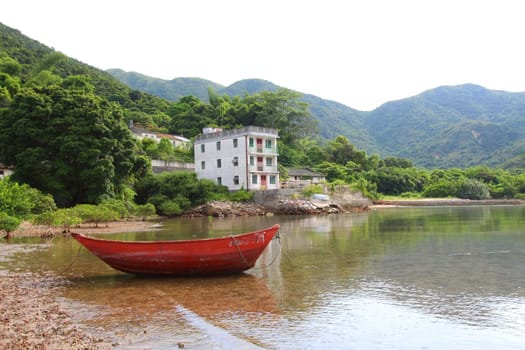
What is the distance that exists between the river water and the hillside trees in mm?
16587

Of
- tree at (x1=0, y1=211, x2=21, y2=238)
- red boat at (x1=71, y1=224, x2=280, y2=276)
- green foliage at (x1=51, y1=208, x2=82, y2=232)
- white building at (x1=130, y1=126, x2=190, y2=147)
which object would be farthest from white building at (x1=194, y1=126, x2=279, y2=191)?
red boat at (x1=71, y1=224, x2=280, y2=276)

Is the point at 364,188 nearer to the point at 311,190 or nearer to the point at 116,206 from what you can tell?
the point at 311,190

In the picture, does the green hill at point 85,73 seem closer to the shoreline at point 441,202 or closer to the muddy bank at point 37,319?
the shoreline at point 441,202

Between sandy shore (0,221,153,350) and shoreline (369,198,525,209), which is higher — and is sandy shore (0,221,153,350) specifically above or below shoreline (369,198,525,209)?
below

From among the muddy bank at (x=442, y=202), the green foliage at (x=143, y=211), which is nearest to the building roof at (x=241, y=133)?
the green foliage at (x=143, y=211)

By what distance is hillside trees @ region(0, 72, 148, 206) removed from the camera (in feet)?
107

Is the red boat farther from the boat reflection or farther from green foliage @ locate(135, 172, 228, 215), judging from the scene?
green foliage @ locate(135, 172, 228, 215)

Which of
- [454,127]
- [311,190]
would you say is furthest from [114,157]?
[454,127]

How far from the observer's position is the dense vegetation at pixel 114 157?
105 feet

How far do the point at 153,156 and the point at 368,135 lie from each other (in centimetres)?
12337

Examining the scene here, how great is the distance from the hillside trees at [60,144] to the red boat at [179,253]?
2161 cm

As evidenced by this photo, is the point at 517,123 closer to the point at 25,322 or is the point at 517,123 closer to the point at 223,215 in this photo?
the point at 223,215

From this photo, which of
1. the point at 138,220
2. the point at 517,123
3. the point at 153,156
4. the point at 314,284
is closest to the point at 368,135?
the point at 517,123

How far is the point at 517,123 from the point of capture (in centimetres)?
13575
